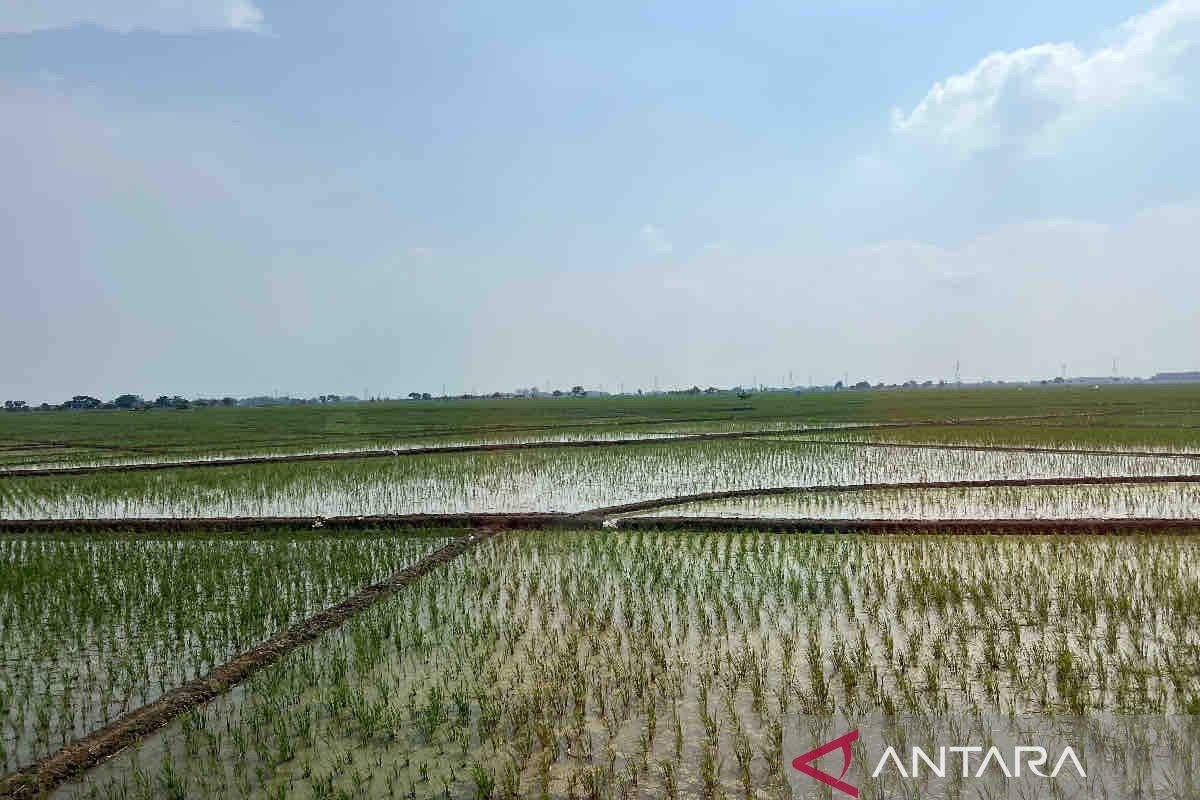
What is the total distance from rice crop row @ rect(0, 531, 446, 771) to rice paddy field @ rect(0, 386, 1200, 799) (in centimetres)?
3

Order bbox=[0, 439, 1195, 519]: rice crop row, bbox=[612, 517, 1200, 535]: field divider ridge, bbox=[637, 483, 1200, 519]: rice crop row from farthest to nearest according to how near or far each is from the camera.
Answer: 1. bbox=[0, 439, 1195, 519]: rice crop row
2. bbox=[637, 483, 1200, 519]: rice crop row
3. bbox=[612, 517, 1200, 535]: field divider ridge

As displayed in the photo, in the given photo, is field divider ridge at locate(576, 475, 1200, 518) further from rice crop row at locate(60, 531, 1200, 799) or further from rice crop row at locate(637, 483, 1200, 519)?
rice crop row at locate(60, 531, 1200, 799)

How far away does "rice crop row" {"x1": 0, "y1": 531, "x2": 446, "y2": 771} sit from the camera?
3.94 metres

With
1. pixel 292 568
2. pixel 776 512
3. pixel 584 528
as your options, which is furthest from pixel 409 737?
pixel 776 512

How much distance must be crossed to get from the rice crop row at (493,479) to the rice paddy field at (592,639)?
201 millimetres

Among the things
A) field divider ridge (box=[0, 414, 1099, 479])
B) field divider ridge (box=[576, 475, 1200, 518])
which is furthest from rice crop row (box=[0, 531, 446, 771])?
field divider ridge (box=[0, 414, 1099, 479])

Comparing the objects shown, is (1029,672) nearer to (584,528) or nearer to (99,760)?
(99,760)

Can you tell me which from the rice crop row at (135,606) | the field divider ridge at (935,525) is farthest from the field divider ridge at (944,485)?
the rice crop row at (135,606)

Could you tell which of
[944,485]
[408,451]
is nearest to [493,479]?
[408,451]

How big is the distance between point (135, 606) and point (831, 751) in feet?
17.5

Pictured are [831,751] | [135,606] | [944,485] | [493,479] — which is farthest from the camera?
[493,479]

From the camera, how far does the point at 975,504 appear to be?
9.58 m

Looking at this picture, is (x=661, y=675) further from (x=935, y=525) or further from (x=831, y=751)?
(x=935, y=525)

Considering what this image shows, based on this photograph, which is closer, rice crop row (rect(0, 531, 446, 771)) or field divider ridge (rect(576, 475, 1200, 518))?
rice crop row (rect(0, 531, 446, 771))
